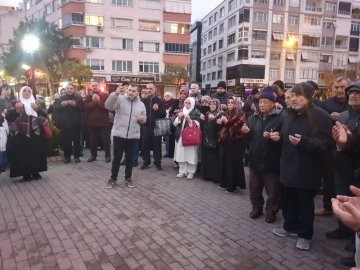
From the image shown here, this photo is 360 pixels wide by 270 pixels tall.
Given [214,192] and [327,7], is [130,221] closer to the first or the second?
[214,192]

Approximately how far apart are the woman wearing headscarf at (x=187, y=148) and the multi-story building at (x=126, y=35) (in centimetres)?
3166

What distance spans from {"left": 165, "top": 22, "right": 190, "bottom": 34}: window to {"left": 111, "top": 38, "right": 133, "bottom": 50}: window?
5213mm

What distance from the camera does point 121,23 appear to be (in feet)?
127

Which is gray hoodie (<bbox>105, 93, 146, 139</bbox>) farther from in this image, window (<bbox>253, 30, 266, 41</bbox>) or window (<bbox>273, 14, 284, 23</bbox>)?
window (<bbox>273, 14, 284, 23</bbox>)

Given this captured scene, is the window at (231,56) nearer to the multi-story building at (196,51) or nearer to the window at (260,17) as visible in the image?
the window at (260,17)

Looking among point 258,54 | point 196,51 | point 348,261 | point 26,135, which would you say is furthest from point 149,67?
point 348,261

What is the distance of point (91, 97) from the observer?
846 centimetres

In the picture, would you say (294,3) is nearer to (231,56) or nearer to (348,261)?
(231,56)

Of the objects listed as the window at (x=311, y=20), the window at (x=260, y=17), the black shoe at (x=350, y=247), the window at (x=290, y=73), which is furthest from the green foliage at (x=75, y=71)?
the window at (x=311, y=20)

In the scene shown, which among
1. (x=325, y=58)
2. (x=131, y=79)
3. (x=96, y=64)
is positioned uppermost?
(x=325, y=58)

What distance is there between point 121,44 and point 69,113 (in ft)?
109

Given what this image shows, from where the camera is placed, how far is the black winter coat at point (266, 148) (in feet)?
14.0

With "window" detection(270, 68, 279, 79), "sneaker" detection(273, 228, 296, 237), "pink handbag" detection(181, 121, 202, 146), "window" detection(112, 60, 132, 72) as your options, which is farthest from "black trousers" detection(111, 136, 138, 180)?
"window" detection(270, 68, 279, 79)

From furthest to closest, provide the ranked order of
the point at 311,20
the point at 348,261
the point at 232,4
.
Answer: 1. the point at 232,4
2. the point at 311,20
3. the point at 348,261
